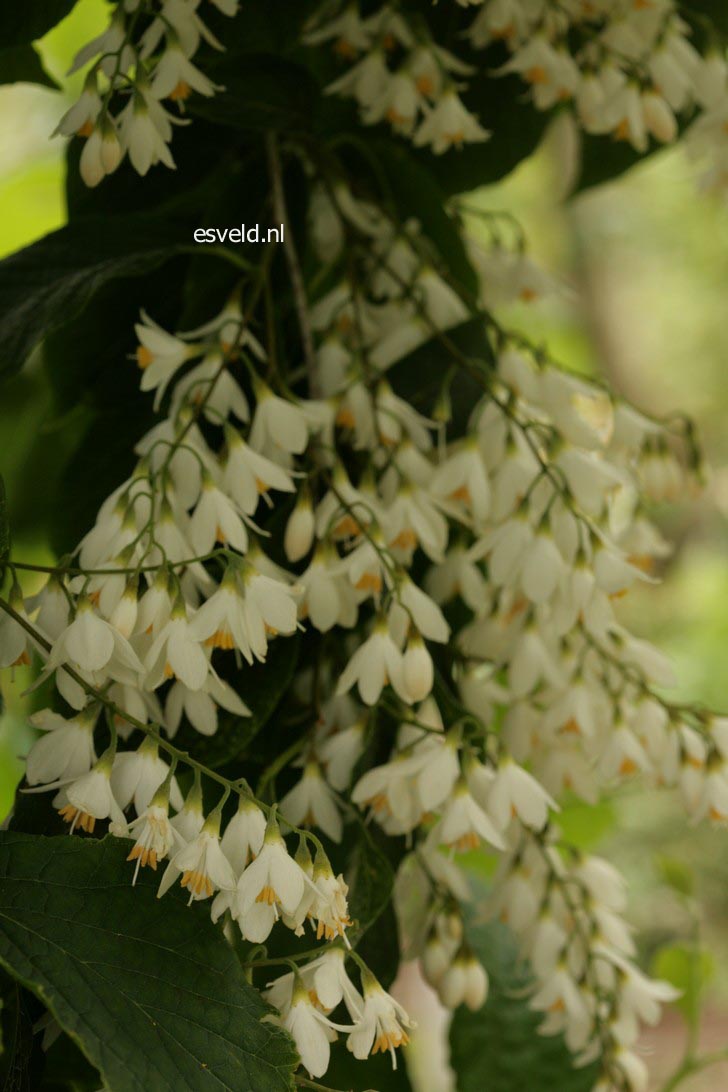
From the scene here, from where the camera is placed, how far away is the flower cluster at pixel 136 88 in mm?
501

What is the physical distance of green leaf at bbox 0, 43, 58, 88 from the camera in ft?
1.98

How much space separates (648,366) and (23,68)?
6020 millimetres

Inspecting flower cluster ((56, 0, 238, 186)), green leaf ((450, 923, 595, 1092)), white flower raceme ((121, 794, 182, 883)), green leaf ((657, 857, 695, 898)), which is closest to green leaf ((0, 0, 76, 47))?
flower cluster ((56, 0, 238, 186))

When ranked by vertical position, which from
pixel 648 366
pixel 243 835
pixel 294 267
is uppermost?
pixel 294 267

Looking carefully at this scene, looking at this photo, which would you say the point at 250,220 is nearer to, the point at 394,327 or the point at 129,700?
the point at 394,327

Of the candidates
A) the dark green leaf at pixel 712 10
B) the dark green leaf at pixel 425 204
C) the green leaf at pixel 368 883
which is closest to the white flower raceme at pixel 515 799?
the green leaf at pixel 368 883

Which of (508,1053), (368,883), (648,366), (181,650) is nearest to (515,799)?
(368,883)

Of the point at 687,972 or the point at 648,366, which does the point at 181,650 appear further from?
the point at 648,366

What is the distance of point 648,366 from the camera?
631cm

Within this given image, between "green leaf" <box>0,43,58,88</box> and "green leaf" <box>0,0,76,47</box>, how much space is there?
0.21 feet

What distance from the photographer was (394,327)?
0.62m

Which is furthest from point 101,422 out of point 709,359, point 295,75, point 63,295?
point 709,359

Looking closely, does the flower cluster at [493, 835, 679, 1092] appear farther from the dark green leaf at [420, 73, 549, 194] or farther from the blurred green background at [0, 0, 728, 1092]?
the dark green leaf at [420, 73, 549, 194]

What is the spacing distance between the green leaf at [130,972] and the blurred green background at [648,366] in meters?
0.16
